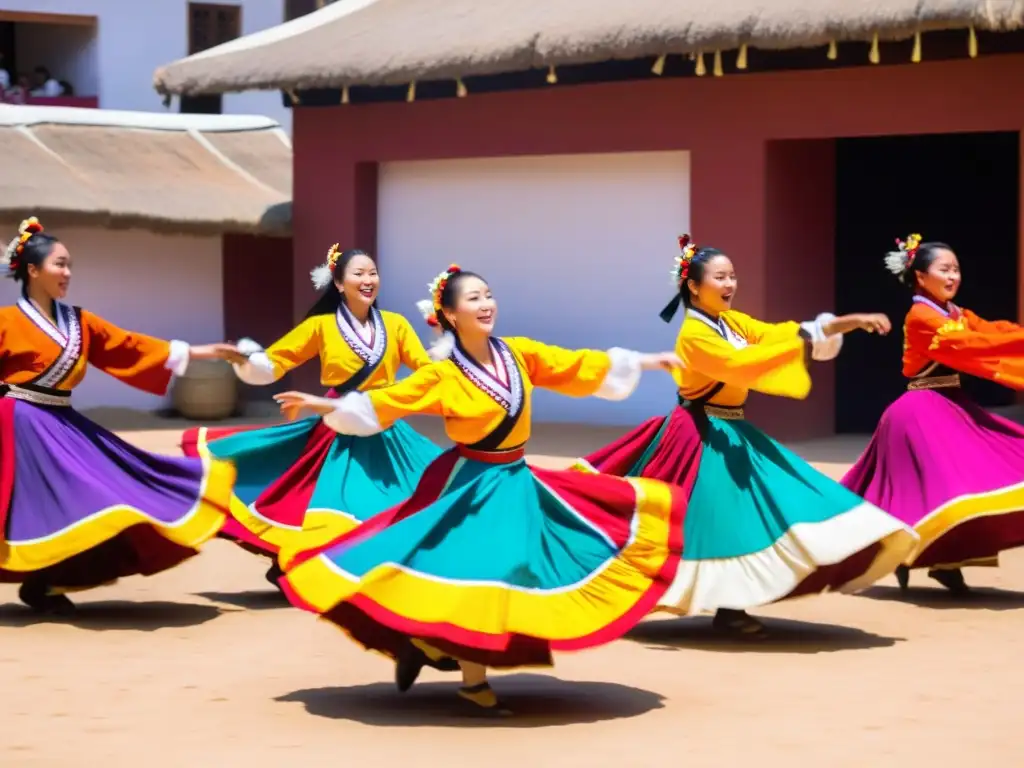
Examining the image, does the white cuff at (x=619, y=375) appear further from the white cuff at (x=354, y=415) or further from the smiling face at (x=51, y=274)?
the smiling face at (x=51, y=274)

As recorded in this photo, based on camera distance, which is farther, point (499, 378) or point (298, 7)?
point (298, 7)

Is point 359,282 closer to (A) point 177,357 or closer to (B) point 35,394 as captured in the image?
(A) point 177,357

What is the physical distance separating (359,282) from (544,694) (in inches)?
102

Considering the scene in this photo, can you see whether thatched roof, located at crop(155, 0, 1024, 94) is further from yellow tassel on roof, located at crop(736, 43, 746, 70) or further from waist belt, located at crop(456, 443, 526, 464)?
waist belt, located at crop(456, 443, 526, 464)

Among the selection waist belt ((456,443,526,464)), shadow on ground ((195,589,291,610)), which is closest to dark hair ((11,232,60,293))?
shadow on ground ((195,589,291,610))

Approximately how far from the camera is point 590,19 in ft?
49.9

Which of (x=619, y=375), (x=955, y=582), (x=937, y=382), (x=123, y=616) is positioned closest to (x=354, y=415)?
(x=619, y=375)

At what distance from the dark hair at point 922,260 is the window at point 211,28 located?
1626 centimetres

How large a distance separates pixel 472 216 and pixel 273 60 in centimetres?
231

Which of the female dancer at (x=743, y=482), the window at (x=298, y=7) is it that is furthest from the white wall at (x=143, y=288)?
the female dancer at (x=743, y=482)

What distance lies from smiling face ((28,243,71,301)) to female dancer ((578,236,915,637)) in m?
2.27

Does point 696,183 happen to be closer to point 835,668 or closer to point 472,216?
point 472,216

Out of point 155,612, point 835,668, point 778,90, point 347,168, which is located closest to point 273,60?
point 347,168

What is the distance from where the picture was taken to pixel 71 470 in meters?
7.97
